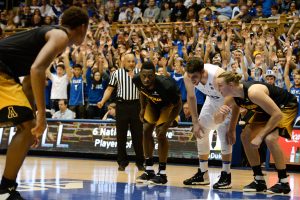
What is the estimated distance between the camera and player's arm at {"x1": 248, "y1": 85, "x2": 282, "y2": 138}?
25.5 feet

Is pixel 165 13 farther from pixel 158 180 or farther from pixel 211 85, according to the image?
pixel 158 180

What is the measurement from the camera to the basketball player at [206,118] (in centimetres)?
833

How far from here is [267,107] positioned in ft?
25.5

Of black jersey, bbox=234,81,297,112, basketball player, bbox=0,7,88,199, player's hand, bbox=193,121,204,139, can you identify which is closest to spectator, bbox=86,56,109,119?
player's hand, bbox=193,121,204,139

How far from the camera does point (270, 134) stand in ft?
26.7

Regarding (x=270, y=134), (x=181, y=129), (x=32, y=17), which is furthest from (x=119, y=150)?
(x=32, y=17)

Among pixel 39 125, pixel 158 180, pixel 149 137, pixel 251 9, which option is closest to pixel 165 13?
pixel 251 9

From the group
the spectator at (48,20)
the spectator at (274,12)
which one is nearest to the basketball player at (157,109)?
the spectator at (274,12)

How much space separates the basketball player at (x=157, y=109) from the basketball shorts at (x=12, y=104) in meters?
3.08

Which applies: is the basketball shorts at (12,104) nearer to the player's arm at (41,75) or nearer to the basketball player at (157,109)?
the player's arm at (41,75)

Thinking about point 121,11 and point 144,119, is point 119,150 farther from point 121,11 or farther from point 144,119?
point 121,11

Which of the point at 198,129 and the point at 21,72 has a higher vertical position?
the point at 21,72

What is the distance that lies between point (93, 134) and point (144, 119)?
16.6ft

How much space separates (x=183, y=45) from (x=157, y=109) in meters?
6.74
